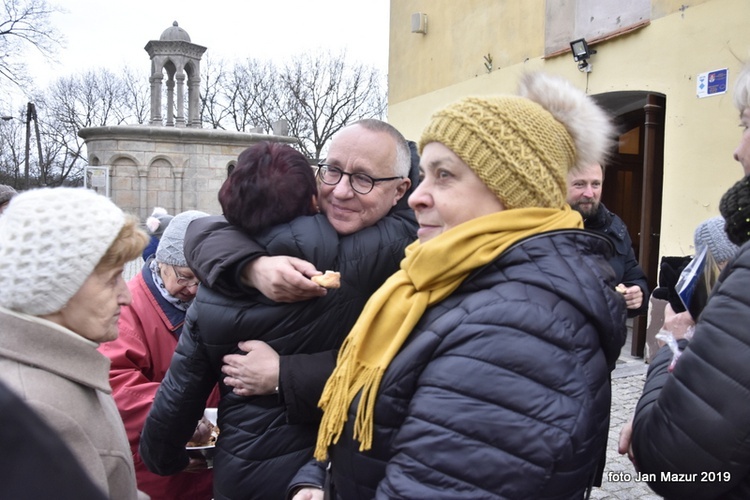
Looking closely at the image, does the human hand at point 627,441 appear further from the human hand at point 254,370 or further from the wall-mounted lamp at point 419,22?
the wall-mounted lamp at point 419,22

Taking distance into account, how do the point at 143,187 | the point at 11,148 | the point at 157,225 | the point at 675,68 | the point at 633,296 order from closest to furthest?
the point at 633,296 → the point at 157,225 → the point at 675,68 → the point at 143,187 → the point at 11,148

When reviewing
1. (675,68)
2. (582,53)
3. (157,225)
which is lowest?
(157,225)

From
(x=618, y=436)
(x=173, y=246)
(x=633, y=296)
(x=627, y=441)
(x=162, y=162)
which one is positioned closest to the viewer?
(x=627, y=441)

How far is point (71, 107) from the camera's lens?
A: 4291cm

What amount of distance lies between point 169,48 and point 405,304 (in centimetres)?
2262

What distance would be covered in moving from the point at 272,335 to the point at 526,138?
96 centimetres

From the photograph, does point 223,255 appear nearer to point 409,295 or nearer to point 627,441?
point 409,295

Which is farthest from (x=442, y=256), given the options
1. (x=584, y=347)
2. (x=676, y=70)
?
(x=676, y=70)

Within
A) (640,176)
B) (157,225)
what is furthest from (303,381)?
(640,176)

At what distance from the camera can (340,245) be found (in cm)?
198

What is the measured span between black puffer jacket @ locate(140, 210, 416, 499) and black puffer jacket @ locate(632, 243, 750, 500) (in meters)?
0.91

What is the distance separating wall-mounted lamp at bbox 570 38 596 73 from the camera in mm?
8211

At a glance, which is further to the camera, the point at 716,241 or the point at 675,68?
the point at 675,68

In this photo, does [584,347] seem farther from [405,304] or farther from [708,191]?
[708,191]
